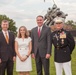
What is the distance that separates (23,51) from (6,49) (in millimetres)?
419

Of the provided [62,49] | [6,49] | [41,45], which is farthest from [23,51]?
[62,49]

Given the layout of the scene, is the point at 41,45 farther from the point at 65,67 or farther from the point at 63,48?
the point at 65,67

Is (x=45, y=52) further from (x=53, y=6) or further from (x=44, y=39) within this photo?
(x=53, y=6)

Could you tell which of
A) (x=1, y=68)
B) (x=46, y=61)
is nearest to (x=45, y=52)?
(x=46, y=61)

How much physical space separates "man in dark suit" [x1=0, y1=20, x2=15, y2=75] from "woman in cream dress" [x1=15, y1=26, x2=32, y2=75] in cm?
15

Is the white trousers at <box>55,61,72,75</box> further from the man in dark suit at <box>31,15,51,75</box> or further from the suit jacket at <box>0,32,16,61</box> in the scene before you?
the suit jacket at <box>0,32,16,61</box>

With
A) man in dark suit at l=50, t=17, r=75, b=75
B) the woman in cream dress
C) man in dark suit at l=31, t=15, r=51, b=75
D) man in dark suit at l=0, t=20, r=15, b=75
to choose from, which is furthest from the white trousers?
Answer: man in dark suit at l=0, t=20, r=15, b=75

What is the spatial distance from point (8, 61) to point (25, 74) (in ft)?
1.74

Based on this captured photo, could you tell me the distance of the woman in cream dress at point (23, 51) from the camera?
21.9 ft

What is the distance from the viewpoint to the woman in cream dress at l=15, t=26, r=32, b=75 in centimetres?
666

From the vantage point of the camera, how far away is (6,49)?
6.68 meters

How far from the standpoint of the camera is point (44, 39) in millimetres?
6934

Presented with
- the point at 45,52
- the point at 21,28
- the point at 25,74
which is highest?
the point at 21,28

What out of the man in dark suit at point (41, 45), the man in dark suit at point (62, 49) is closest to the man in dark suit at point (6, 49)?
the man in dark suit at point (41, 45)
